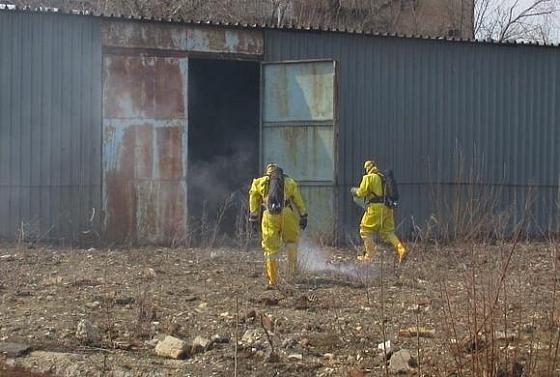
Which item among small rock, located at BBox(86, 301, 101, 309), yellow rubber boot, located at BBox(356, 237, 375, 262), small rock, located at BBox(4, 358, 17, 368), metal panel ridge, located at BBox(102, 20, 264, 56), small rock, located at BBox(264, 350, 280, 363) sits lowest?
small rock, located at BBox(4, 358, 17, 368)

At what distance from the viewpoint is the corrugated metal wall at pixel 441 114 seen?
15.5m

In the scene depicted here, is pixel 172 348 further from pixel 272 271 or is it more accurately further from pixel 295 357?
pixel 272 271

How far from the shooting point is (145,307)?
29.2 ft

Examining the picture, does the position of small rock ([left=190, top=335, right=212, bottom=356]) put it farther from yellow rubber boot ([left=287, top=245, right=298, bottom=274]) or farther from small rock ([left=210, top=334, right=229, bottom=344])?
yellow rubber boot ([left=287, top=245, right=298, bottom=274])

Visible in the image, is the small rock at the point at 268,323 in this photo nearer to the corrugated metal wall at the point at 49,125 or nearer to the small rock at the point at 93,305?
the small rock at the point at 93,305

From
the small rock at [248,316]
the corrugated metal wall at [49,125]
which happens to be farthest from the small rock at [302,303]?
the corrugated metal wall at [49,125]

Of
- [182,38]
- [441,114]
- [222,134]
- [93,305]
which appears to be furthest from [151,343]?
[222,134]

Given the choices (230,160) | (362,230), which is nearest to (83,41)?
(230,160)

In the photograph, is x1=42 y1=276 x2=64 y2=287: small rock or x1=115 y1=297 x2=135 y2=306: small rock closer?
x1=115 y1=297 x2=135 y2=306: small rock

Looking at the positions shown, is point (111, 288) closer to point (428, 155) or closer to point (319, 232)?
point (319, 232)

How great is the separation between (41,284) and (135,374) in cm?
385

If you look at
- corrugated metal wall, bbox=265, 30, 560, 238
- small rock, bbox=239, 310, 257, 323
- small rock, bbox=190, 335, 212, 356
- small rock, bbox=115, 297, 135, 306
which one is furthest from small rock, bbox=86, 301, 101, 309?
corrugated metal wall, bbox=265, 30, 560, 238

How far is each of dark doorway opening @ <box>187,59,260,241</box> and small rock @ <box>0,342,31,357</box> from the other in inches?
313

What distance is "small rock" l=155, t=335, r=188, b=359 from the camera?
24.1 feet
